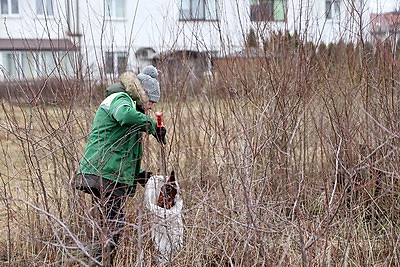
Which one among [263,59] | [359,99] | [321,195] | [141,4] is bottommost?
[321,195]

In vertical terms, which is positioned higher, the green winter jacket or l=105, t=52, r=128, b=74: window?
l=105, t=52, r=128, b=74: window

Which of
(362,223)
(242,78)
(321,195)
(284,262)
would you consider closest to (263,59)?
(242,78)

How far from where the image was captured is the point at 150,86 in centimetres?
401

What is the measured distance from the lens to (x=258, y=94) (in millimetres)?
5043

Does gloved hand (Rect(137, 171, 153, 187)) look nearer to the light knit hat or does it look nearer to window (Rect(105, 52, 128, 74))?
the light knit hat

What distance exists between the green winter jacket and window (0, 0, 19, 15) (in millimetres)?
15359

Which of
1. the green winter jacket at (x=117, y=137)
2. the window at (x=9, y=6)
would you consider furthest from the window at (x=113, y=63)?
the window at (x=9, y=6)

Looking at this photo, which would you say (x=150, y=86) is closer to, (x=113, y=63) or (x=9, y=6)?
(x=113, y=63)

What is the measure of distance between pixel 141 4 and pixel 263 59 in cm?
1279

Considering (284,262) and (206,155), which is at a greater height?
(206,155)

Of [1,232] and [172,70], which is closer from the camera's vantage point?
[1,232]

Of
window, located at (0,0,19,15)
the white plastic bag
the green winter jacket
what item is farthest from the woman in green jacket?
window, located at (0,0,19,15)

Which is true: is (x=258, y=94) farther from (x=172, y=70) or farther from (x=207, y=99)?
(x=172, y=70)

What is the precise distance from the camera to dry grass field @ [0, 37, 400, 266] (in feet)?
13.0
